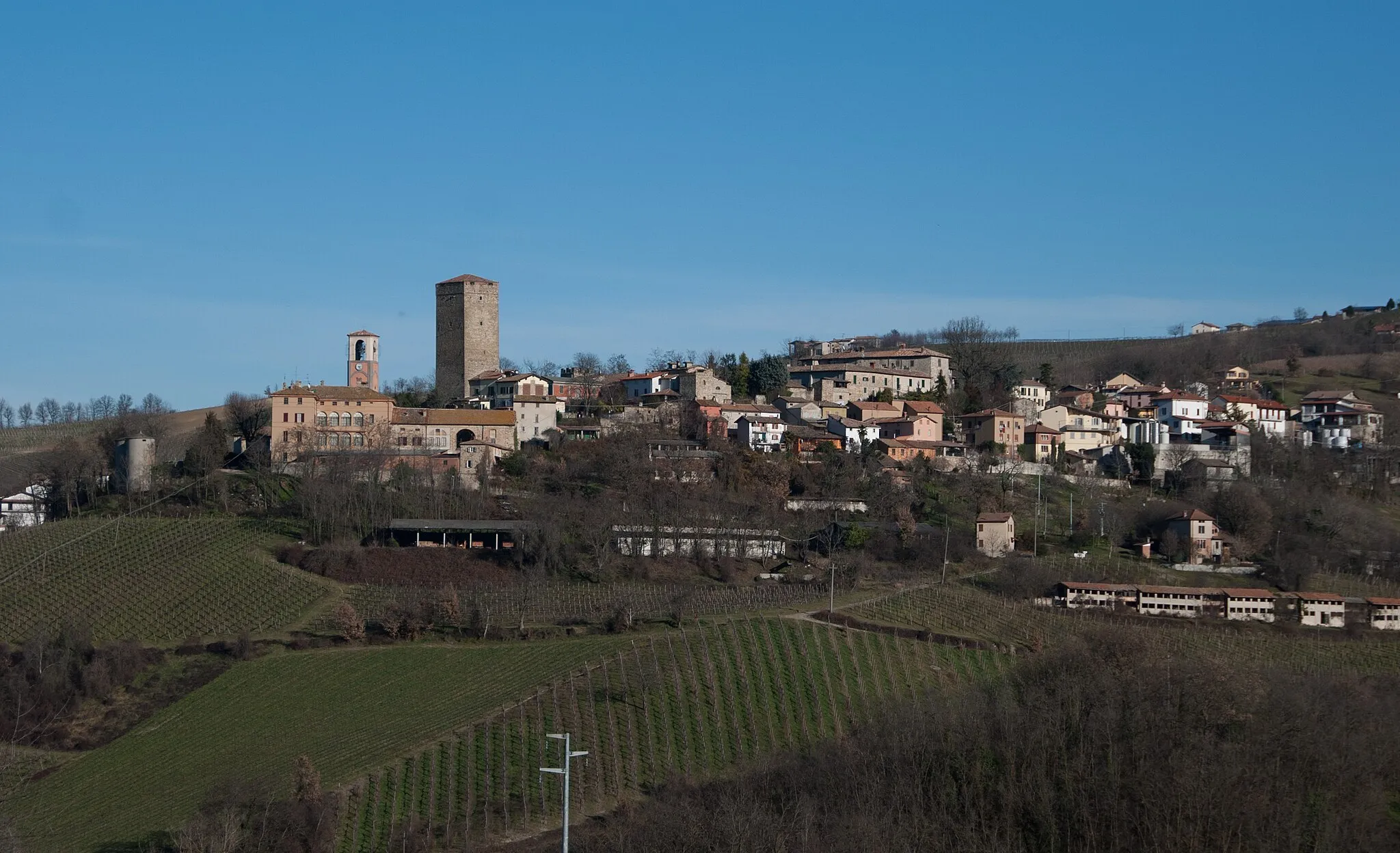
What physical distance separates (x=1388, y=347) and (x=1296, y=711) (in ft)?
225

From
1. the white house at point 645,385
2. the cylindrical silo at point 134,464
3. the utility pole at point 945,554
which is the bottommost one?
the utility pole at point 945,554

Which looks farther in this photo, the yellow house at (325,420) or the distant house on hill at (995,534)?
the yellow house at (325,420)

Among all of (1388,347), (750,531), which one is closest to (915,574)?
(750,531)

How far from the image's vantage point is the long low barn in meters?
47.5

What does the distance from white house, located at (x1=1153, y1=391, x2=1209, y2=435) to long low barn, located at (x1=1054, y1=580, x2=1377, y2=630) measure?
1931cm

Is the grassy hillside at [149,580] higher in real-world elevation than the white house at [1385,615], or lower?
higher

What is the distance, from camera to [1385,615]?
47.7 m

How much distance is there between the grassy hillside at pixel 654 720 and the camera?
32.8 metres

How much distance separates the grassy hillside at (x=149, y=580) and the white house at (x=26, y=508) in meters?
3.66

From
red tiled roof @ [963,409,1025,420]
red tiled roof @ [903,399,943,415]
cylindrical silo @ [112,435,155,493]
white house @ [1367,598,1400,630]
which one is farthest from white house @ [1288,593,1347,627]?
cylindrical silo @ [112,435,155,493]

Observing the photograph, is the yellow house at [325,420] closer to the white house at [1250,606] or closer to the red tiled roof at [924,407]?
the red tiled roof at [924,407]

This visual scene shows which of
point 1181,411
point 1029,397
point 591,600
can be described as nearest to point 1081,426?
point 1181,411

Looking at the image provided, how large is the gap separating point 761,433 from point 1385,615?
23.3m

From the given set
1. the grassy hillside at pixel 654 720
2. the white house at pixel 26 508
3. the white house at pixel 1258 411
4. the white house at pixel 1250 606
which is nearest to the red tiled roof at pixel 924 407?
the white house at pixel 1258 411
